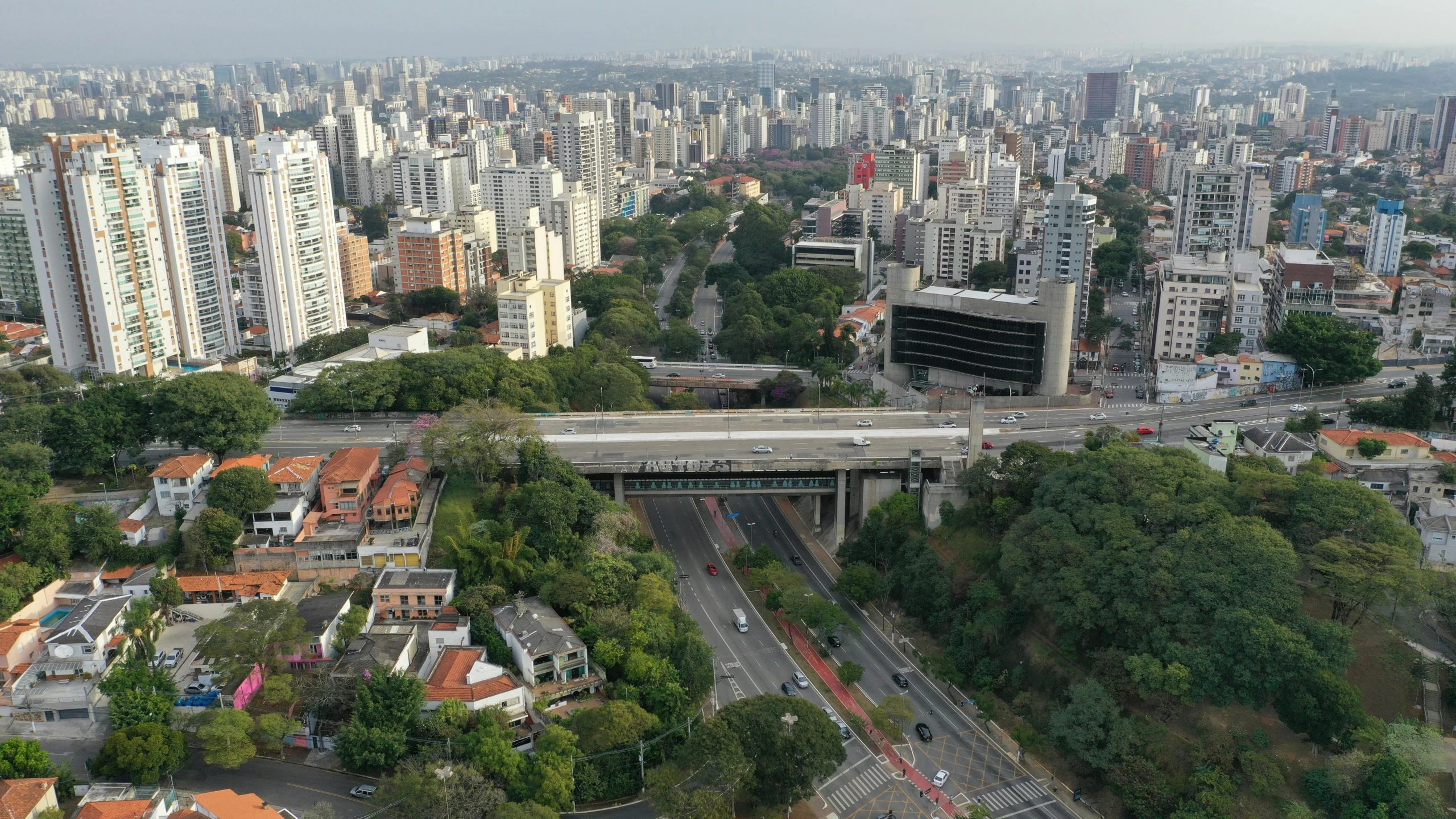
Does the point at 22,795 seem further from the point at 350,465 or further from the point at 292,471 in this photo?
the point at 350,465

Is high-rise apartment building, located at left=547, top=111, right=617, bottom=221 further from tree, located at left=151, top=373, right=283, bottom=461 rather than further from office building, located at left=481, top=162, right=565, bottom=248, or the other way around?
tree, located at left=151, top=373, right=283, bottom=461

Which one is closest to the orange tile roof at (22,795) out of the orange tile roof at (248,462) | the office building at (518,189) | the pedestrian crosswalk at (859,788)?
the orange tile roof at (248,462)

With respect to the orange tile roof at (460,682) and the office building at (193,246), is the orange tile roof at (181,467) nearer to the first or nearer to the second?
the orange tile roof at (460,682)

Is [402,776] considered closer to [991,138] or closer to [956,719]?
[956,719]

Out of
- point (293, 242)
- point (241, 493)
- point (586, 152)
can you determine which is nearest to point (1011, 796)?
point (241, 493)

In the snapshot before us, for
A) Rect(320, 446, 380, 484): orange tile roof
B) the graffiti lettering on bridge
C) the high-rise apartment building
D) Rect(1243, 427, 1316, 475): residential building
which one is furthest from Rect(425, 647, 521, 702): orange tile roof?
the high-rise apartment building
